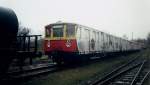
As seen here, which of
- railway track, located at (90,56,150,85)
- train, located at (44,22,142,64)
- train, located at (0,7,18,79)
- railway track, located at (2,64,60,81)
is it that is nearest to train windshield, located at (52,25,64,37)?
train, located at (44,22,142,64)

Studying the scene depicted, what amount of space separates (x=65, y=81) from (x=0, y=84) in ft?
9.91

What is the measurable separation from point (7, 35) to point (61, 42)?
7790 mm

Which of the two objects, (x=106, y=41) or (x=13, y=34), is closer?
(x=13, y=34)

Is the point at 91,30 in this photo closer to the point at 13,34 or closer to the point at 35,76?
the point at 35,76

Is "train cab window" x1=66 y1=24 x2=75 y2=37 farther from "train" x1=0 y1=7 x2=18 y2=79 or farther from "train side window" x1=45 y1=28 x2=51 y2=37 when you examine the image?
"train" x1=0 y1=7 x2=18 y2=79

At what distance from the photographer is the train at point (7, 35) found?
24.7 ft

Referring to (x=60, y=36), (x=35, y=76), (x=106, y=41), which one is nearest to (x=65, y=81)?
(x=35, y=76)

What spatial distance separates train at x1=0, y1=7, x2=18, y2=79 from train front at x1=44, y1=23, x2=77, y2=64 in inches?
283

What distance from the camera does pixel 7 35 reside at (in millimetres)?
7789

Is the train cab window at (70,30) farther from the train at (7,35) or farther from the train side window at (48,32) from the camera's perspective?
the train at (7,35)

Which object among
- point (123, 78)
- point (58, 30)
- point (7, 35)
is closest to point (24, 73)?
point (7, 35)

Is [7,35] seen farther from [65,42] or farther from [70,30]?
[70,30]

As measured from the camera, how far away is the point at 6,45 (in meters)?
7.81

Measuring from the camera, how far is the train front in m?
15.3
